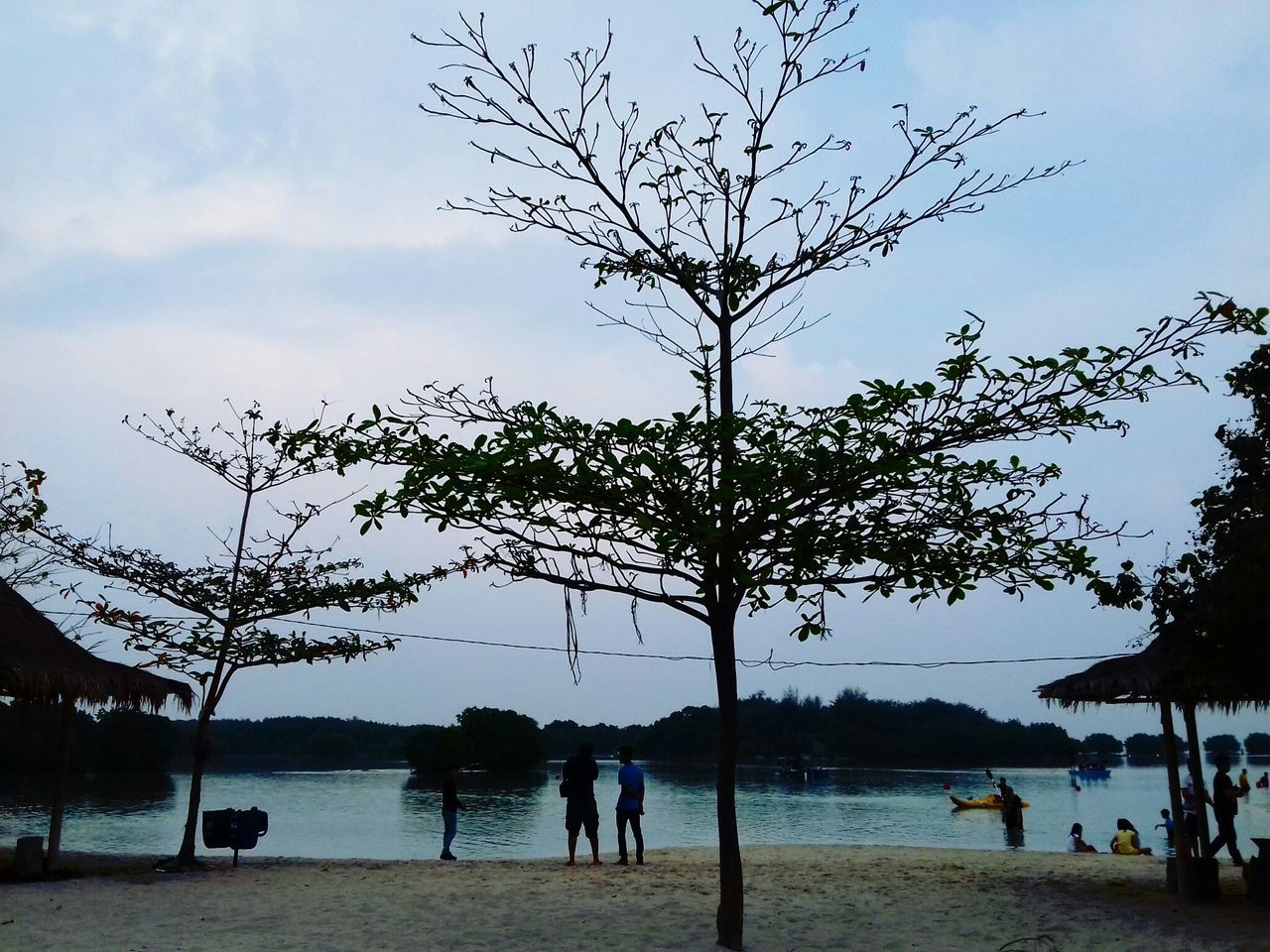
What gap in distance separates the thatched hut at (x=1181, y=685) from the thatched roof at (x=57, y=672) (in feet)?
39.4

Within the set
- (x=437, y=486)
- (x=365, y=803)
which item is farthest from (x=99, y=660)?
(x=365, y=803)

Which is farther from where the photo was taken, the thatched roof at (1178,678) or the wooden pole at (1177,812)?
the wooden pole at (1177,812)

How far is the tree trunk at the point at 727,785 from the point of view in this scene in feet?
23.7

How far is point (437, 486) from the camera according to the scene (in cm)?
700

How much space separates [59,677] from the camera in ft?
40.2

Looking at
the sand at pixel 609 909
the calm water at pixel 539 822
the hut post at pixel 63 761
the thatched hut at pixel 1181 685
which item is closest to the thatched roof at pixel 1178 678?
the thatched hut at pixel 1181 685

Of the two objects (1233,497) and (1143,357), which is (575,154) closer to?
(1143,357)

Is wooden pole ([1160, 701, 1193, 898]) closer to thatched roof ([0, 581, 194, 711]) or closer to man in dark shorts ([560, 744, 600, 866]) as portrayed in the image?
man in dark shorts ([560, 744, 600, 866])

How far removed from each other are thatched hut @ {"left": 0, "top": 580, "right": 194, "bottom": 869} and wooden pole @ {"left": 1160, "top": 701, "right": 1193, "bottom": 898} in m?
12.4

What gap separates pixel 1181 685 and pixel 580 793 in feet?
Answer: 23.3

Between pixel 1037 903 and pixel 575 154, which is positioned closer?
pixel 575 154

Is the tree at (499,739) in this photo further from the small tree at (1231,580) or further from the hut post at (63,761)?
the small tree at (1231,580)

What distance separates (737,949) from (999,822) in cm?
3453

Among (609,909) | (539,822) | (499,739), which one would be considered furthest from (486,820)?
(499,739)
